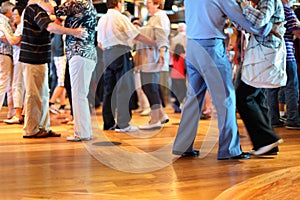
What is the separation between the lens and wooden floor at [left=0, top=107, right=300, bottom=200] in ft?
7.23

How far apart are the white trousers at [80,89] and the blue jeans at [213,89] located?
0.94 metres

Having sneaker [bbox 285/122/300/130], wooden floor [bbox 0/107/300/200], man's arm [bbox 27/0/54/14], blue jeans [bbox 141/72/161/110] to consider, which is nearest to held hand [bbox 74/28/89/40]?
man's arm [bbox 27/0/54/14]

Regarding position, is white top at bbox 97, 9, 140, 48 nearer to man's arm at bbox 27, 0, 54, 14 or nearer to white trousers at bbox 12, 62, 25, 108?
man's arm at bbox 27, 0, 54, 14

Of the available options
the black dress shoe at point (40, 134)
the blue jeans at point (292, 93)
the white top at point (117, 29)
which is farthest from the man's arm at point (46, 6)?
the blue jeans at point (292, 93)

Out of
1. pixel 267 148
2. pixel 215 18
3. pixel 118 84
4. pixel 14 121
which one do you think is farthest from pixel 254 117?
pixel 14 121

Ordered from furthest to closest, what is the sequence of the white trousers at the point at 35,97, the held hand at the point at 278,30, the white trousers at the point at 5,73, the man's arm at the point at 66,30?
the white trousers at the point at 5,73 < the white trousers at the point at 35,97 < the man's arm at the point at 66,30 < the held hand at the point at 278,30

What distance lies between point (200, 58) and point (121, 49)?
58.5 inches

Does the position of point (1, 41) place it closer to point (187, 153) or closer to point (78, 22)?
point (78, 22)

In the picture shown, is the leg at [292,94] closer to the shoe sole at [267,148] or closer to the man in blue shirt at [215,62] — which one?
the shoe sole at [267,148]

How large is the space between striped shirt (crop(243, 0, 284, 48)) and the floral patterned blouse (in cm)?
135

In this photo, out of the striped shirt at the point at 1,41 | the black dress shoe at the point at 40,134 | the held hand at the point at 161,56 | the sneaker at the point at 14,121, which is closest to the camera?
the black dress shoe at the point at 40,134

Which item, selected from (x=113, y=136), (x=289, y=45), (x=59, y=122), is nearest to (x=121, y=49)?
(x=113, y=136)

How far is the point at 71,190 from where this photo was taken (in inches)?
87.5

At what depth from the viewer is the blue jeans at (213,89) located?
285cm
